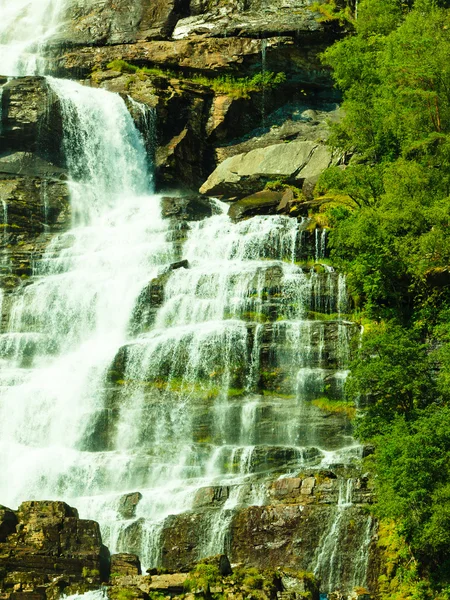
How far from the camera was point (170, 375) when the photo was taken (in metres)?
38.1

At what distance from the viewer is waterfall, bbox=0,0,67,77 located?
6631 cm

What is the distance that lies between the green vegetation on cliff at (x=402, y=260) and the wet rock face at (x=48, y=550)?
28.0ft

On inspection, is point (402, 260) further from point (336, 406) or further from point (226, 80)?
point (226, 80)

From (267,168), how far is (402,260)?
1957 cm

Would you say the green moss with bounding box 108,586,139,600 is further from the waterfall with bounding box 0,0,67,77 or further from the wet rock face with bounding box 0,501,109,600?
the waterfall with bounding box 0,0,67,77

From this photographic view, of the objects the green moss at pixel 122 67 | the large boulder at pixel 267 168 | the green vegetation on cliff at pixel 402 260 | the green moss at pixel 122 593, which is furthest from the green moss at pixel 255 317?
the green moss at pixel 122 67

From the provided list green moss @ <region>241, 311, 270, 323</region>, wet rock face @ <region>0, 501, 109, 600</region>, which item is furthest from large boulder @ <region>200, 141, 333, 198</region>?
wet rock face @ <region>0, 501, 109, 600</region>

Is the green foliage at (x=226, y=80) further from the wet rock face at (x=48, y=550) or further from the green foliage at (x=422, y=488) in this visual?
the wet rock face at (x=48, y=550)

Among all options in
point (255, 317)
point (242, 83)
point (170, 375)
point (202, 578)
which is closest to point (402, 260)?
point (255, 317)

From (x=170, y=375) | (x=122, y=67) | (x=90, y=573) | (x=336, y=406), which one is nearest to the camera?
(x=90, y=573)

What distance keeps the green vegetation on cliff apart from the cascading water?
7.02 ft

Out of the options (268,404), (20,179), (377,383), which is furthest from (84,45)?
(377,383)

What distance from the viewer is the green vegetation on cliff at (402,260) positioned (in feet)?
85.8

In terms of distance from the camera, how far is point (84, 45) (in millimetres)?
67438
